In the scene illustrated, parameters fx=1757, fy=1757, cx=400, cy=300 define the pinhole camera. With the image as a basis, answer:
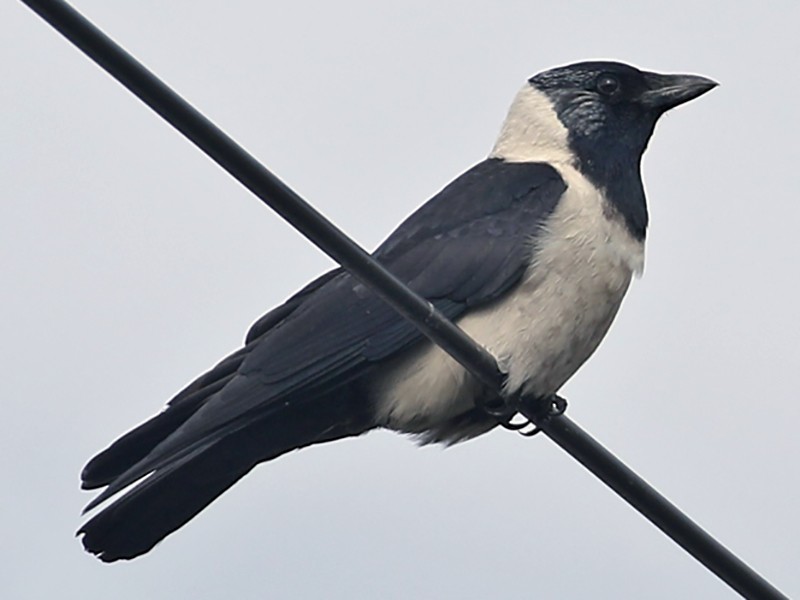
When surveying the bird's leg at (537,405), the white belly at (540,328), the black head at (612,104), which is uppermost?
the black head at (612,104)

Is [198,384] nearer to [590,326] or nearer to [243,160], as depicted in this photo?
[590,326]

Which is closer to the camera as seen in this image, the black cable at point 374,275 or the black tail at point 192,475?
the black cable at point 374,275

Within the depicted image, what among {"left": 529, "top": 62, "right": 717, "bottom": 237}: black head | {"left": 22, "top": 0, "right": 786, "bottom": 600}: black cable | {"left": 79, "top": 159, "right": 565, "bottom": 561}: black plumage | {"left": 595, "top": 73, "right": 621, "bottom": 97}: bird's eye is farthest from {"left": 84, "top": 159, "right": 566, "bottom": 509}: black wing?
{"left": 22, "top": 0, "right": 786, "bottom": 600}: black cable

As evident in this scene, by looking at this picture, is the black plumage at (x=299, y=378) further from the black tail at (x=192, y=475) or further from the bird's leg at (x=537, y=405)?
the bird's leg at (x=537, y=405)

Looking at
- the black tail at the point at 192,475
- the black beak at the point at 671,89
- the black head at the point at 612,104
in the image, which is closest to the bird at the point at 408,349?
the black tail at the point at 192,475

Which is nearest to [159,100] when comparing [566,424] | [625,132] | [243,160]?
[243,160]

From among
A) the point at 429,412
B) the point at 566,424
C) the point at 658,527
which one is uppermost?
the point at 429,412
